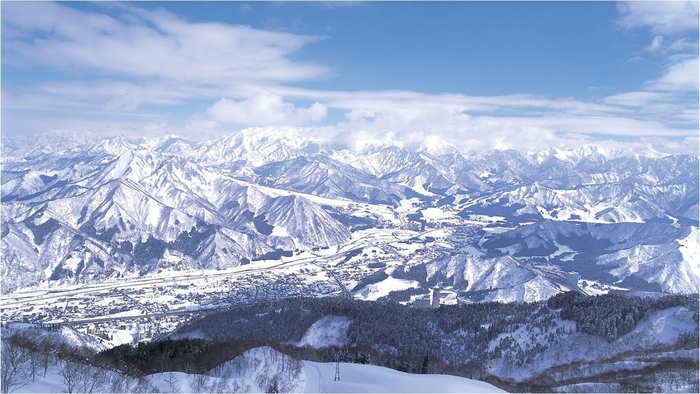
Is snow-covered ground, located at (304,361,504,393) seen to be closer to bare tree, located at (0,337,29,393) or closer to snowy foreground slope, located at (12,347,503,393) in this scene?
snowy foreground slope, located at (12,347,503,393)

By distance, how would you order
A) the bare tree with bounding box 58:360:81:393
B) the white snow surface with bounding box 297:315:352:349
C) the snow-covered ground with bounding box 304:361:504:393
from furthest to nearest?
the white snow surface with bounding box 297:315:352:349, the snow-covered ground with bounding box 304:361:504:393, the bare tree with bounding box 58:360:81:393

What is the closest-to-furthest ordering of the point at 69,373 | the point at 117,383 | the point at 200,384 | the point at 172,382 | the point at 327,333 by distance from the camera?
the point at 69,373 → the point at 117,383 → the point at 172,382 → the point at 200,384 → the point at 327,333

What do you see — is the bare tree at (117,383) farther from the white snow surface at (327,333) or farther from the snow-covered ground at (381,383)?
the white snow surface at (327,333)

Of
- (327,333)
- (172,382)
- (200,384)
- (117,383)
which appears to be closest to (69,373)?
(117,383)

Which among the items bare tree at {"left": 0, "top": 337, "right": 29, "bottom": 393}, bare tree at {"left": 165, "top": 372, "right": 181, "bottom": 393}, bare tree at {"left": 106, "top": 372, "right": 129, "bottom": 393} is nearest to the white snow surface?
bare tree at {"left": 165, "top": 372, "right": 181, "bottom": 393}

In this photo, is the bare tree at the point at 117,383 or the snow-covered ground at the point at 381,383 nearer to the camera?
the bare tree at the point at 117,383

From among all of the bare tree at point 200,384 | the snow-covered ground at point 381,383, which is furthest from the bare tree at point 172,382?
the snow-covered ground at point 381,383

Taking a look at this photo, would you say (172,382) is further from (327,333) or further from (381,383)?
(327,333)

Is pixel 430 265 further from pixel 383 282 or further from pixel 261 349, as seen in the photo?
pixel 261 349

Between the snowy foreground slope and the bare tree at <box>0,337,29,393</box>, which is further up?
the bare tree at <box>0,337,29,393</box>
